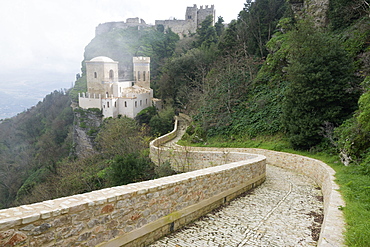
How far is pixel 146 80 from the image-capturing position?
43.2 m

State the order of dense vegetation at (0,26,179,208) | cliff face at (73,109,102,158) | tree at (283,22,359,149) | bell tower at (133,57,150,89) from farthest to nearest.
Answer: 1. bell tower at (133,57,150,89)
2. cliff face at (73,109,102,158)
3. dense vegetation at (0,26,179,208)
4. tree at (283,22,359,149)

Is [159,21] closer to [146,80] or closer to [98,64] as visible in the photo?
[146,80]

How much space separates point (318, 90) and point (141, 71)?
34375 mm

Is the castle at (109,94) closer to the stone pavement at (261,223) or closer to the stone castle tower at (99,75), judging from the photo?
the stone castle tower at (99,75)

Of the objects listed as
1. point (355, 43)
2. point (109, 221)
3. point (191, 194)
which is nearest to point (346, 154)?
point (191, 194)

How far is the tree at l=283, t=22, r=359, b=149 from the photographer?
12.0m

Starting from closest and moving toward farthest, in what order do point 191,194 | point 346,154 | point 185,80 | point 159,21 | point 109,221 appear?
point 109,221 → point 191,194 → point 346,154 → point 185,80 → point 159,21

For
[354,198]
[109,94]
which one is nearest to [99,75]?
[109,94]

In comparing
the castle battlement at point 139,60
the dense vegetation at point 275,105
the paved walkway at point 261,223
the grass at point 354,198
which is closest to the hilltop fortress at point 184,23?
the castle battlement at point 139,60

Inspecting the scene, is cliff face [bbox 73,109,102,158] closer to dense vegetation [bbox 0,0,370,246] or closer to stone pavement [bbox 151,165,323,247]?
dense vegetation [bbox 0,0,370,246]

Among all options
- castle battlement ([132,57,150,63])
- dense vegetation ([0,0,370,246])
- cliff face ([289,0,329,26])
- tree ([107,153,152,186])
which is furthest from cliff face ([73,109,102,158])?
cliff face ([289,0,329,26])

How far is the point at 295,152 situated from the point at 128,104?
26.1 meters

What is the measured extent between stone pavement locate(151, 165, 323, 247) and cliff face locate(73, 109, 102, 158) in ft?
99.4

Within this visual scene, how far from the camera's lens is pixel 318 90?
12.1 m
